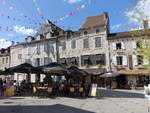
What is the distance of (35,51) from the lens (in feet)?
108

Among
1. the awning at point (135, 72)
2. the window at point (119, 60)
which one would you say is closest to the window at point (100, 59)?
the window at point (119, 60)

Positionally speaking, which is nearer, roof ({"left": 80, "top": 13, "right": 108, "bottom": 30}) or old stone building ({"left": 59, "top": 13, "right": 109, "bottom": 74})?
old stone building ({"left": 59, "top": 13, "right": 109, "bottom": 74})

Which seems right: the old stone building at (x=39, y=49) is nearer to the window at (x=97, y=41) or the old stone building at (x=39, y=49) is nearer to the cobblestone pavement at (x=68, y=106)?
the window at (x=97, y=41)

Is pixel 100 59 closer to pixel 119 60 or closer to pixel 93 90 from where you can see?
pixel 119 60

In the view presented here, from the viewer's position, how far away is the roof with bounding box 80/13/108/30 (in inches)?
1097

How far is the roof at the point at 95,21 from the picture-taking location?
27872 millimetres

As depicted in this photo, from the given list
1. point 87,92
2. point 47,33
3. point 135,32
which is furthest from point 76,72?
point 47,33

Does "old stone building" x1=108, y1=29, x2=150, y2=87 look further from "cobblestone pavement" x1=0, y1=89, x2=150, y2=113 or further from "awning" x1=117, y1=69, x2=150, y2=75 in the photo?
"cobblestone pavement" x1=0, y1=89, x2=150, y2=113

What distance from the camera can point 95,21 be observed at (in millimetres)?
29609

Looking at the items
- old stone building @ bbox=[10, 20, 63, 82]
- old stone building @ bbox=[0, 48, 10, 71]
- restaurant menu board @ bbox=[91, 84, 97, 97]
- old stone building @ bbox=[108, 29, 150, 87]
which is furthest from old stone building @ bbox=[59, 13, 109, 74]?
old stone building @ bbox=[0, 48, 10, 71]

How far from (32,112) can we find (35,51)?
26254 mm

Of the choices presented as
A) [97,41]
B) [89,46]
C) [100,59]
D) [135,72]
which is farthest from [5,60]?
[135,72]

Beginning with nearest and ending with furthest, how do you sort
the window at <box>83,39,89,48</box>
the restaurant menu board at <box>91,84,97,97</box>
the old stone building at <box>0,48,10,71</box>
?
the restaurant menu board at <box>91,84,97,97</box> < the window at <box>83,39,89,48</box> < the old stone building at <box>0,48,10,71</box>

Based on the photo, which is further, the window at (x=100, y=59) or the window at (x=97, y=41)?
the window at (x=97, y=41)
